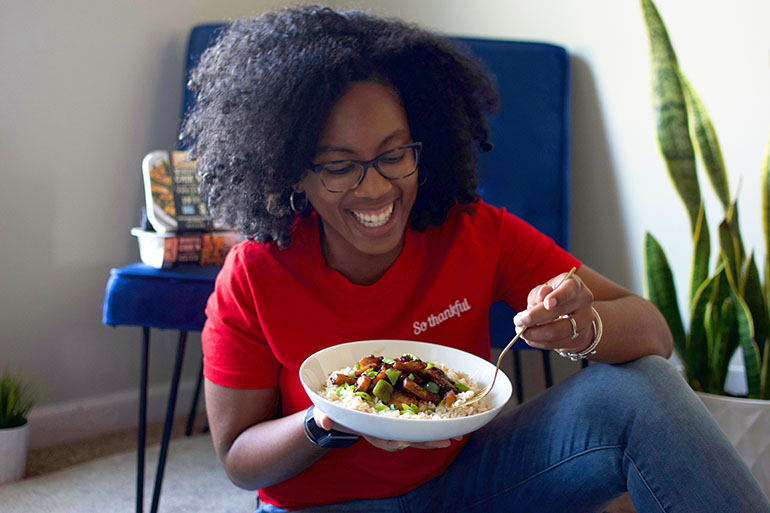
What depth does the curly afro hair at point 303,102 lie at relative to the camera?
3.57 feet

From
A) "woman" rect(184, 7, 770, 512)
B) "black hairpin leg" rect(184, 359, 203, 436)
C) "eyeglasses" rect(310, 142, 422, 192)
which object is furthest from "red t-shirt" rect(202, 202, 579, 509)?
"black hairpin leg" rect(184, 359, 203, 436)

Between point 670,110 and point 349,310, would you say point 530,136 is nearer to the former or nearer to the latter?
point 670,110

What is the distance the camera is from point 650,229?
6.26 feet

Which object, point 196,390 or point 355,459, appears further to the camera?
point 196,390

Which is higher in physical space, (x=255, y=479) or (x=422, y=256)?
(x=422, y=256)

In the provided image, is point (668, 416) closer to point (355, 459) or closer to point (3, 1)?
point (355, 459)

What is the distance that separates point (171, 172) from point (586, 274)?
44.6 inches

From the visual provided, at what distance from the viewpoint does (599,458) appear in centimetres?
97

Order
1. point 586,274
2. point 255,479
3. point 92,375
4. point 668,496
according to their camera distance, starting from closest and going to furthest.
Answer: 1. point 668,496
2. point 255,479
3. point 586,274
4. point 92,375

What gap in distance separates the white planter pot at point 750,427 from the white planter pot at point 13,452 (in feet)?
5.56

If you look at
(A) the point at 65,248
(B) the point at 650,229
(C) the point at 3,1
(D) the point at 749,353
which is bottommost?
(A) the point at 65,248

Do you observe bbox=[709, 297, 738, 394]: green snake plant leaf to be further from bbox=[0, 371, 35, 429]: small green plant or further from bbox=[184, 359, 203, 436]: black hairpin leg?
bbox=[0, 371, 35, 429]: small green plant

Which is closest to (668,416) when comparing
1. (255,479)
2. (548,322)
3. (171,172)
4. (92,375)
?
(548,322)

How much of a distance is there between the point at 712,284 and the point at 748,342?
0.14 m
